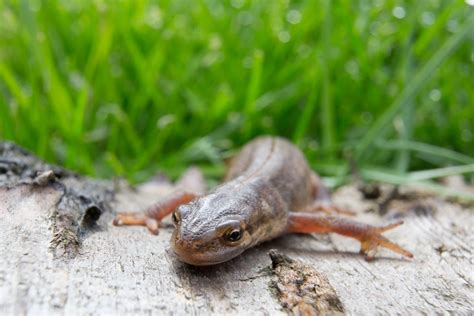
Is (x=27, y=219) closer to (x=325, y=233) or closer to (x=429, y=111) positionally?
(x=325, y=233)

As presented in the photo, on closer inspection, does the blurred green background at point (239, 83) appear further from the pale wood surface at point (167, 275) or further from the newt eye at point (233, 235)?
the newt eye at point (233, 235)

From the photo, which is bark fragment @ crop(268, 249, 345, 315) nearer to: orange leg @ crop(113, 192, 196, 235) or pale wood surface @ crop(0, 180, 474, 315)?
pale wood surface @ crop(0, 180, 474, 315)

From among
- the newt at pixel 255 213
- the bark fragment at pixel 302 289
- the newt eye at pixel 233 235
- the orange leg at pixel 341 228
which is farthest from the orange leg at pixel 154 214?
the bark fragment at pixel 302 289

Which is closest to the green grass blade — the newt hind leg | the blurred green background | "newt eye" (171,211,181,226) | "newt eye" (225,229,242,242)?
the blurred green background

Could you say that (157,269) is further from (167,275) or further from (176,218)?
(176,218)

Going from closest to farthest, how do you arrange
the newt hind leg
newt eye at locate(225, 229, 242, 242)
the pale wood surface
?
the pale wood surface < newt eye at locate(225, 229, 242, 242) < the newt hind leg

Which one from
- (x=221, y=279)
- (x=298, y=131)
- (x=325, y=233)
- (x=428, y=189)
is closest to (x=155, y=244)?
(x=221, y=279)

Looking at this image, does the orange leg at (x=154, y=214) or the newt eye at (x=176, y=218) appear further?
the orange leg at (x=154, y=214)

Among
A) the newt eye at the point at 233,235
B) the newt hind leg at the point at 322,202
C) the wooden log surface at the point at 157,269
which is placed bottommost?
the newt hind leg at the point at 322,202
